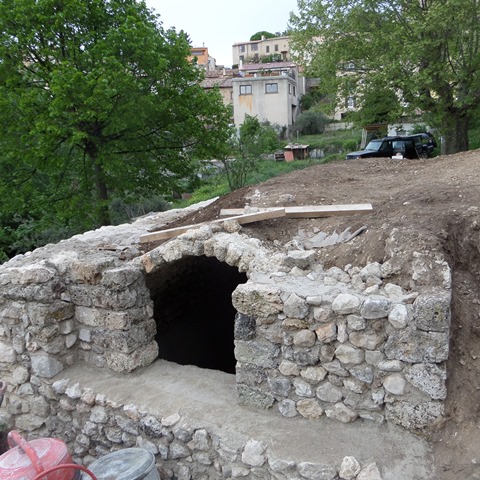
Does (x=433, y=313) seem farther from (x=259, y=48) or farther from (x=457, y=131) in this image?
(x=259, y=48)

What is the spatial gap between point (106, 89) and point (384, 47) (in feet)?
33.0

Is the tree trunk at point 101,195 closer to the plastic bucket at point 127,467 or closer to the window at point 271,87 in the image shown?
the plastic bucket at point 127,467

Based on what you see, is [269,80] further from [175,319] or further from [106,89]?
[175,319]

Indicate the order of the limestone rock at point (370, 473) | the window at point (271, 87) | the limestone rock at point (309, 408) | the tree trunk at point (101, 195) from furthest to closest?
the window at point (271, 87) < the tree trunk at point (101, 195) < the limestone rock at point (309, 408) < the limestone rock at point (370, 473)

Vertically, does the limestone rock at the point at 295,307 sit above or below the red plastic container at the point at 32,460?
above

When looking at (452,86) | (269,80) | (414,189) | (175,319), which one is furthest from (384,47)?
(269,80)

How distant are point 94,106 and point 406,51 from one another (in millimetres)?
9546

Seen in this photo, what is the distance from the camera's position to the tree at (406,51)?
535 inches

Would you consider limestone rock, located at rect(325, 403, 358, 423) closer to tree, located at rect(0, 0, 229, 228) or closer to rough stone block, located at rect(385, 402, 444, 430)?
rough stone block, located at rect(385, 402, 444, 430)

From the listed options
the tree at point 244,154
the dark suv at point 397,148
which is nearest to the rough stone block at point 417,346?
the tree at point 244,154

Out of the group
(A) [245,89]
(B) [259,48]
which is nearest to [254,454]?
(A) [245,89]

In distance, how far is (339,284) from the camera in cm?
392

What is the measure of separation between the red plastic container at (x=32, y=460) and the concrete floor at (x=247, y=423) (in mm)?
833

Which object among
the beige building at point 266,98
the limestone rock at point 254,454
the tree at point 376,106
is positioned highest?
the beige building at point 266,98
